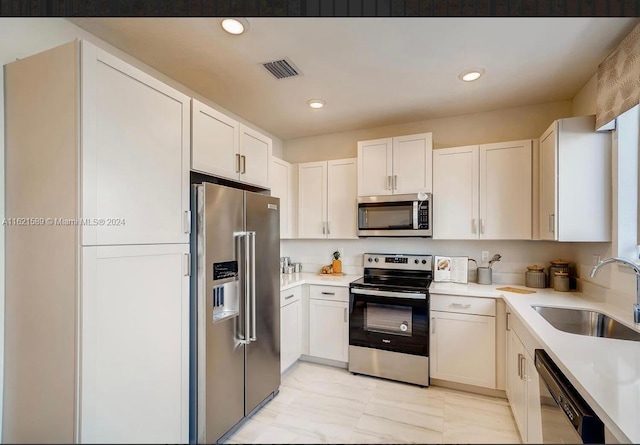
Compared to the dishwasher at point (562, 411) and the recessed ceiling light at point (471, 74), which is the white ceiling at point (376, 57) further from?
the dishwasher at point (562, 411)

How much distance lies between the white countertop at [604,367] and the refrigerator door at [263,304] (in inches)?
63.7

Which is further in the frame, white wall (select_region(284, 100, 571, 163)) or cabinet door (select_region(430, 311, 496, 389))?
white wall (select_region(284, 100, 571, 163))

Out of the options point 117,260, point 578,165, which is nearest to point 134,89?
point 117,260

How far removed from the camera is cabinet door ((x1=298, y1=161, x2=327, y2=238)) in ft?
10.8

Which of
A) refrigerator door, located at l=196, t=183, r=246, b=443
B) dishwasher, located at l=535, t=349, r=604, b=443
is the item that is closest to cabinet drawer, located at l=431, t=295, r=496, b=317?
dishwasher, located at l=535, t=349, r=604, b=443

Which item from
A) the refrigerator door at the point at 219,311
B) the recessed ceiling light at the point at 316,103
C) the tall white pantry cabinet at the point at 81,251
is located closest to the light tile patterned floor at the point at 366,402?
the refrigerator door at the point at 219,311

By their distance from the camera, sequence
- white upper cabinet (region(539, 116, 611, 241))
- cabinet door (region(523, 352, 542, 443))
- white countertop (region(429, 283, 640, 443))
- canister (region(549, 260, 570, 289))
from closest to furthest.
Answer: white countertop (region(429, 283, 640, 443)) < cabinet door (region(523, 352, 542, 443)) < white upper cabinet (region(539, 116, 611, 241)) < canister (region(549, 260, 570, 289))

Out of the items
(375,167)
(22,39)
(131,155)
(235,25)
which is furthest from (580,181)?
(22,39)

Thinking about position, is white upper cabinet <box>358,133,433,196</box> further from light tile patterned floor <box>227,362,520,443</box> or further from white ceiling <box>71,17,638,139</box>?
light tile patterned floor <box>227,362,520,443</box>

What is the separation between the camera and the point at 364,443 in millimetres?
529

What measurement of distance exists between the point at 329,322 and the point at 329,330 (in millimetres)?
76

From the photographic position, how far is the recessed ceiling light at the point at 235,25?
1.53m

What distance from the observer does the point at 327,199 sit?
129 inches

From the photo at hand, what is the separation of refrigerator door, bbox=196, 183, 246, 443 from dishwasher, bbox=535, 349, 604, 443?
1.62 m
